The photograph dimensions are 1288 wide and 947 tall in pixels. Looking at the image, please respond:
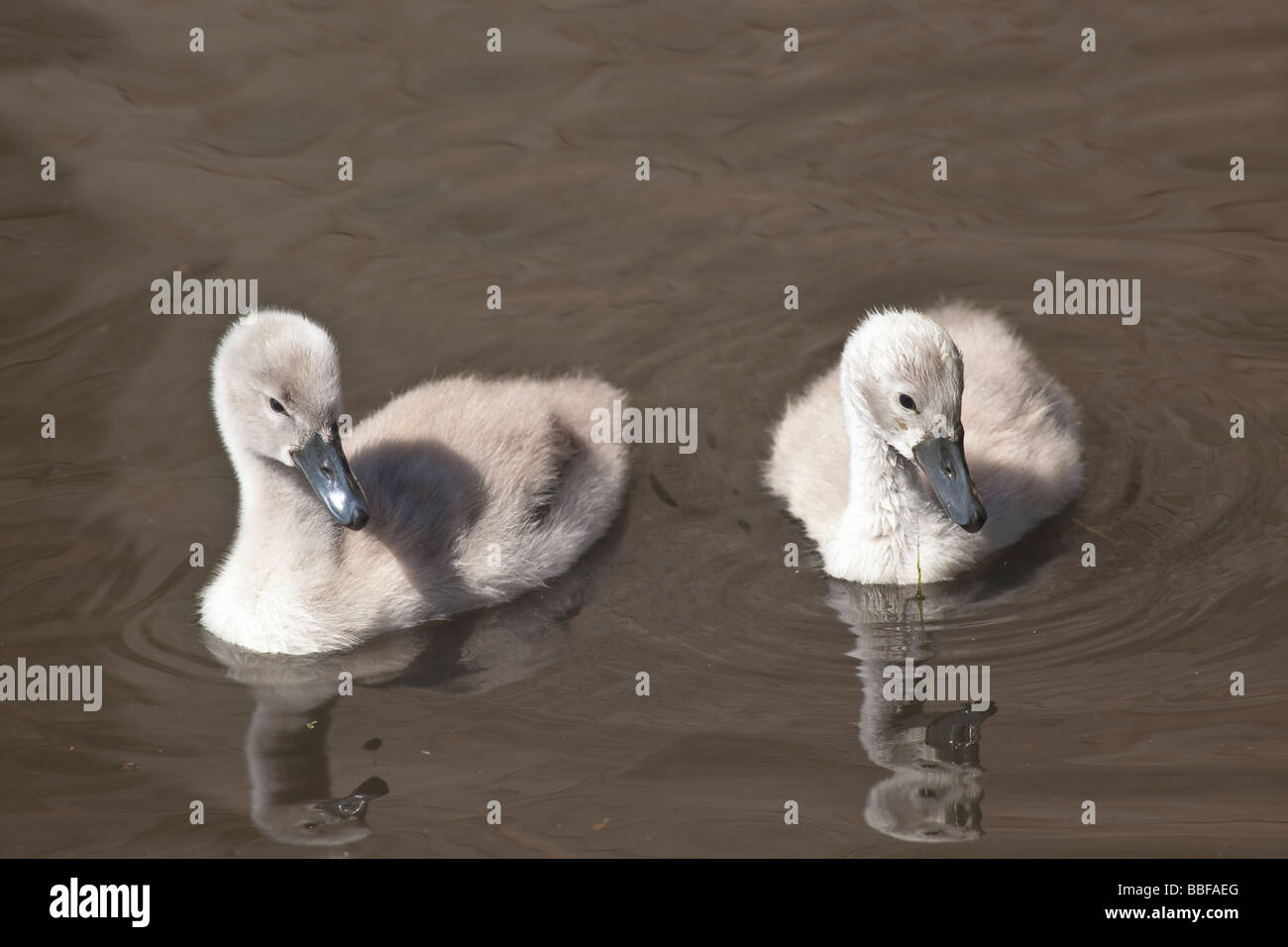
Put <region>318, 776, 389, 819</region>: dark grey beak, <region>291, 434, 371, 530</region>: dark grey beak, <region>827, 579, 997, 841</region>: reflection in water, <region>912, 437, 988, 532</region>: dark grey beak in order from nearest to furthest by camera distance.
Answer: <region>827, 579, 997, 841</region>: reflection in water < <region>318, 776, 389, 819</region>: dark grey beak < <region>291, 434, 371, 530</region>: dark grey beak < <region>912, 437, 988, 532</region>: dark grey beak

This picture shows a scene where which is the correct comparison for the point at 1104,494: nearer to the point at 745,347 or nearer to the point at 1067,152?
the point at 745,347

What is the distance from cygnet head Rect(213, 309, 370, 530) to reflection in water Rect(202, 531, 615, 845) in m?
0.55

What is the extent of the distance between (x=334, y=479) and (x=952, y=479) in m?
2.11

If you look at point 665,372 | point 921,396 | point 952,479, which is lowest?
point 952,479

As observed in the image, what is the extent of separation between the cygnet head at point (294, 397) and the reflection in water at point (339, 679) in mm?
551

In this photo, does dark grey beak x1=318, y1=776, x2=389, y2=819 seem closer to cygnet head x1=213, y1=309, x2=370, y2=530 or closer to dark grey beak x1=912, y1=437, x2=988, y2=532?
cygnet head x1=213, y1=309, x2=370, y2=530

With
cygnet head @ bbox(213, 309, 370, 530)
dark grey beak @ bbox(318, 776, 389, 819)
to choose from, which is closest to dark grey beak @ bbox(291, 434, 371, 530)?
cygnet head @ bbox(213, 309, 370, 530)

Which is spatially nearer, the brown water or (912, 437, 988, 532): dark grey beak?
the brown water

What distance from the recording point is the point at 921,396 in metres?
5.94

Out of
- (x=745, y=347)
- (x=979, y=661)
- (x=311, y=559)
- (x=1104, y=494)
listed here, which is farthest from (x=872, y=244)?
(x=311, y=559)

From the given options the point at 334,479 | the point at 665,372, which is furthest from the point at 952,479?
the point at 334,479

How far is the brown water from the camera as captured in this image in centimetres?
550

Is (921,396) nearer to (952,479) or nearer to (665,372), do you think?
(952,479)

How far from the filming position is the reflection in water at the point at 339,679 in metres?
5.48
